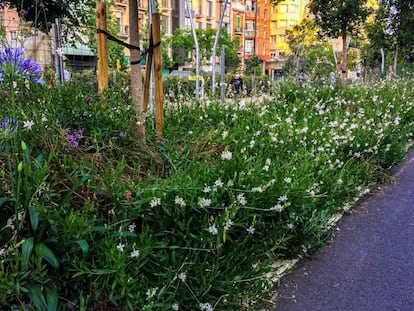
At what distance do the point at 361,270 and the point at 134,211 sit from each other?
2.01 m

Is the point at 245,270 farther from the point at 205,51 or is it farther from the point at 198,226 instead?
the point at 205,51

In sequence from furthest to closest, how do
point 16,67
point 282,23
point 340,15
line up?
point 282,23, point 340,15, point 16,67

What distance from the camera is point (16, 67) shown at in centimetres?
204

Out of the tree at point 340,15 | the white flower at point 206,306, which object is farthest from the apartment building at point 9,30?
the tree at point 340,15

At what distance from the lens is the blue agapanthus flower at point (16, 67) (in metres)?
1.94

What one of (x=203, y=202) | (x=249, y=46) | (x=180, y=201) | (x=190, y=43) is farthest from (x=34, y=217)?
(x=249, y=46)

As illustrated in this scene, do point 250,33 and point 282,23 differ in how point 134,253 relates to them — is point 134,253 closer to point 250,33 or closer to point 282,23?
point 250,33

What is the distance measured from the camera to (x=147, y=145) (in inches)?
121

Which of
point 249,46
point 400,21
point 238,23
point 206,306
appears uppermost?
point 238,23

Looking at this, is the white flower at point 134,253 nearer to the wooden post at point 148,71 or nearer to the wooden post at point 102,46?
the wooden post at point 102,46

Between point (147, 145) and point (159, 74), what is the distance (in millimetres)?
767

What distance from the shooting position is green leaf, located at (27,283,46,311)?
1551 mm

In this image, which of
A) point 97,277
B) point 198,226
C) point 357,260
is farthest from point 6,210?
point 357,260

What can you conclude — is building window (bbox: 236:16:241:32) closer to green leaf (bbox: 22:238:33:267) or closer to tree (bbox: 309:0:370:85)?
tree (bbox: 309:0:370:85)
